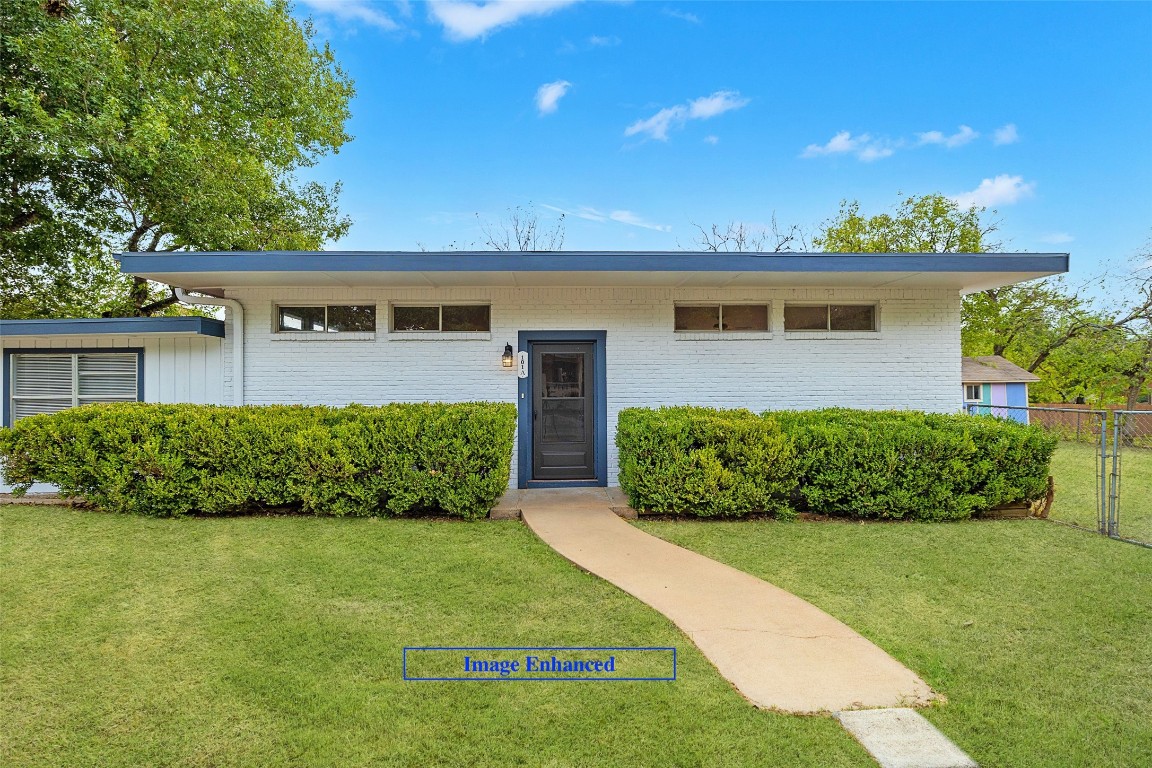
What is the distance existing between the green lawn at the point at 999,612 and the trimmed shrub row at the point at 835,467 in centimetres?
22

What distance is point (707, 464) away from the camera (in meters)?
5.18

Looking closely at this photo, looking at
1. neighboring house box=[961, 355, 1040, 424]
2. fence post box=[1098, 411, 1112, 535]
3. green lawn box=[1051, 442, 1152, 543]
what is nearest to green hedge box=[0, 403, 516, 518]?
fence post box=[1098, 411, 1112, 535]

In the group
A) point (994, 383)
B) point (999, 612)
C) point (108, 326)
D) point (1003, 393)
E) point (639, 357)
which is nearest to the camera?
point (999, 612)

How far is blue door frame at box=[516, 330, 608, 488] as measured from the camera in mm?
6625

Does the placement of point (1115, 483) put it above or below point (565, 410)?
below

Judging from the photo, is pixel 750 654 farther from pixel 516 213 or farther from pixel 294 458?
pixel 516 213

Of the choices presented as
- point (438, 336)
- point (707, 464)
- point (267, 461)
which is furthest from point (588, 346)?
point (267, 461)

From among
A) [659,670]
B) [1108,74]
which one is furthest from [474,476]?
[1108,74]

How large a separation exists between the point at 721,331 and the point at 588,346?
1711mm

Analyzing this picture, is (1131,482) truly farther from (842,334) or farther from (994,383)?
(994,383)

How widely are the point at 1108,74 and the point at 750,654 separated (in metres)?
14.3

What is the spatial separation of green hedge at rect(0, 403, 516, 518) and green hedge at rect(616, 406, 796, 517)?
1.41 metres

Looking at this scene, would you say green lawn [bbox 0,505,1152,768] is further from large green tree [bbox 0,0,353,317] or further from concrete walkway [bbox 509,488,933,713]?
large green tree [bbox 0,0,353,317]

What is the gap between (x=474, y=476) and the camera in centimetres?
515
